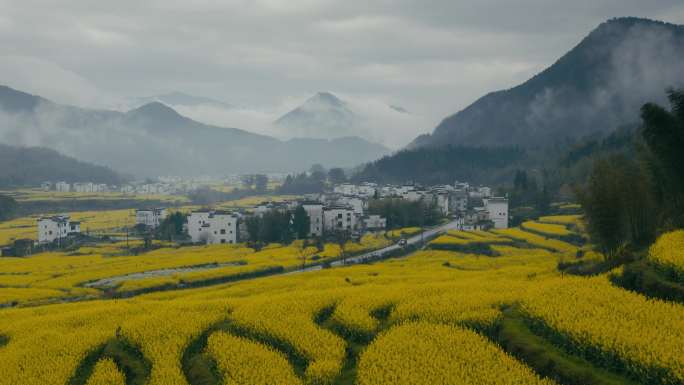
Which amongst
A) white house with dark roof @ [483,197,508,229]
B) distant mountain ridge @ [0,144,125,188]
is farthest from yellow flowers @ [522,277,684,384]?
distant mountain ridge @ [0,144,125,188]

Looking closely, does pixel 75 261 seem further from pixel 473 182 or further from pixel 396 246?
pixel 473 182

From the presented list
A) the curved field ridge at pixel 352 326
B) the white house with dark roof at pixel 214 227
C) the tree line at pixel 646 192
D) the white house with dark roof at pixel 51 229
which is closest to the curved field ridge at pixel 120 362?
the curved field ridge at pixel 352 326

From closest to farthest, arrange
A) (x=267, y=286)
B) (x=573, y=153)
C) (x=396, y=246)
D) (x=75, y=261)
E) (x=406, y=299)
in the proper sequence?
(x=406, y=299), (x=267, y=286), (x=75, y=261), (x=396, y=246), (x=573, y=153)

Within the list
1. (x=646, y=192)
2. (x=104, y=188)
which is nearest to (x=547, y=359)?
(x=646, y=192)

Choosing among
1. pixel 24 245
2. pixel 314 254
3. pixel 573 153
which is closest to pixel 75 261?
pixel 24 245

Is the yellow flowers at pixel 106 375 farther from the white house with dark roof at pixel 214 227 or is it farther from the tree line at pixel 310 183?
the tree line at pixel 310 183

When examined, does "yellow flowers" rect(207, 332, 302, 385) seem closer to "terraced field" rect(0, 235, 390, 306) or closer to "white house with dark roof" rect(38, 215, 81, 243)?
"terraced field" rect(0, 235, 390, 306)
